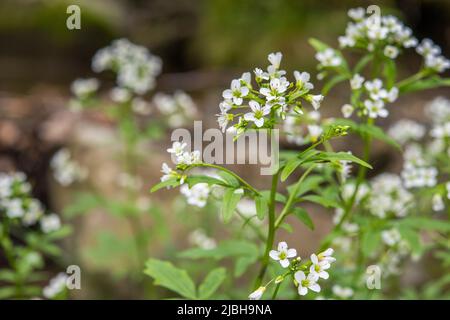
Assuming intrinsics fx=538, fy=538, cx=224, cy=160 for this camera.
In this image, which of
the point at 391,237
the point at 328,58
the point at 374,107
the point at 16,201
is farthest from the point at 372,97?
the point at 16,201

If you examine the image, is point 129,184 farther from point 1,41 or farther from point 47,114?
point 1,41

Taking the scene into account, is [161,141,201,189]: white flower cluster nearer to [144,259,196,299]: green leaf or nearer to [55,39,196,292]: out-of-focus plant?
[144,259,196,299]: green leaf

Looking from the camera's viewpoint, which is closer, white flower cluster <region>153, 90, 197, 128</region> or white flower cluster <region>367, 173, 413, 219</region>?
white flower cluster <region>367, 173, 413, 219</region>

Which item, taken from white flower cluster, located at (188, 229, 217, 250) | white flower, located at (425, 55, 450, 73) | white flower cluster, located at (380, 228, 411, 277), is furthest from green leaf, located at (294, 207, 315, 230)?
white flower cluster, located at (188, 229, 217, 250)

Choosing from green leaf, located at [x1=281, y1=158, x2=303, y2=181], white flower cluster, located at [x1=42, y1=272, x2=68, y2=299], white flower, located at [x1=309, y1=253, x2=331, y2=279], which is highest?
green leaf, located at [x1=281, y1=158, x2=303, y2=181]

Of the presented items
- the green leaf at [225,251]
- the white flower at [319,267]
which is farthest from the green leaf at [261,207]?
the green leaf at [225,251]

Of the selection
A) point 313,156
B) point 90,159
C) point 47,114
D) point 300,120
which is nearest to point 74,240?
point 90,159

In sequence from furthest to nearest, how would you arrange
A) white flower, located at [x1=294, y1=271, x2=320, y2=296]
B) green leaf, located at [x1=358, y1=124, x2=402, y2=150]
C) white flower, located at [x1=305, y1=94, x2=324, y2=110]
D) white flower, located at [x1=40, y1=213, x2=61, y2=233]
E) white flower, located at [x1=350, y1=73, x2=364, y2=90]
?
white flower, located at [x1=40, y1=213, x2=61, y2=233], white flower, located at [x1=350, y1=73, x2=364, y2=90], green leaf, located at [x1=358, y1=124, x2=402, y2=150], white flower, located at [x1=305, y1=94, x2=324, y2=110], white flower, located at [x1=294, y1=271, x2=320, y2=296]
